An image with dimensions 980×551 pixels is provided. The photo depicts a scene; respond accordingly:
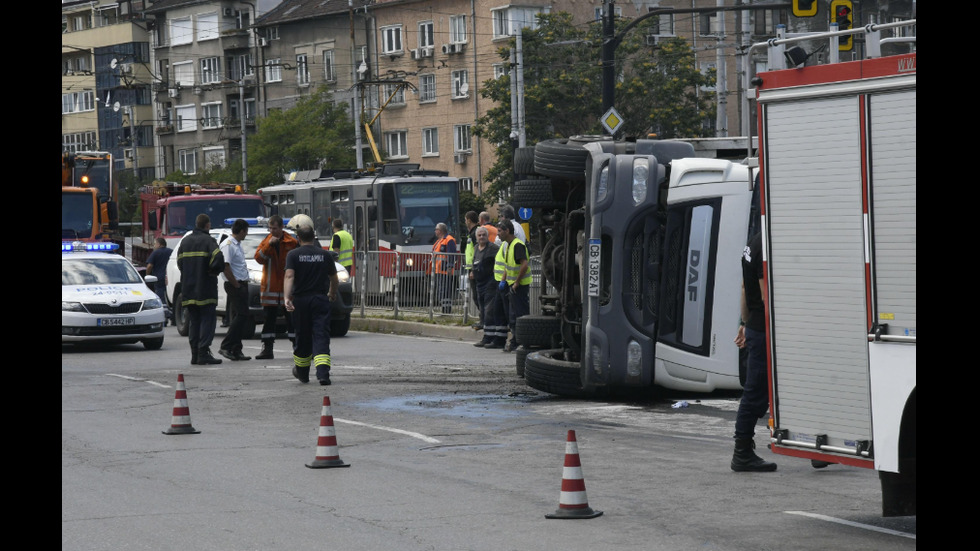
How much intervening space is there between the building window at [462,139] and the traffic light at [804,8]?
146ft

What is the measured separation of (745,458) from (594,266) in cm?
383

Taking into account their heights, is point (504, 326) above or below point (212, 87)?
below

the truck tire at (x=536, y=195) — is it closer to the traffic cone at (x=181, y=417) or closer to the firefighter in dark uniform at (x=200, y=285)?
the traffic cone at (x=181, y=417)

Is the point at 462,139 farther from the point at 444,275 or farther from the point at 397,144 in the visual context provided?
the point at 444,275

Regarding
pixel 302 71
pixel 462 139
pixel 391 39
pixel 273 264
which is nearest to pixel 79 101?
pixel 302 71

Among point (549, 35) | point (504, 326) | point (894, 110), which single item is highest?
point (549, 35)

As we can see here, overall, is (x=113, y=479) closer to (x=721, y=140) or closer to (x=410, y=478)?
(x=410, y=478)

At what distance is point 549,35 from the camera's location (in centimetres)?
5297

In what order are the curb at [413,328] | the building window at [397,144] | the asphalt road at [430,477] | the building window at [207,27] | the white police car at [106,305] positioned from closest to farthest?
1. the asphalt road at [430,477]
2. the white police car at [106,305]
3. the curb at [413,328]
4. the building window at [397,144]
5. the building window at [207,27]

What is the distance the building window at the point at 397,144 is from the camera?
70438mm

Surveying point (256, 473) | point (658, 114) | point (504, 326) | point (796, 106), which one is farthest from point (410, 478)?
point (658, 114)

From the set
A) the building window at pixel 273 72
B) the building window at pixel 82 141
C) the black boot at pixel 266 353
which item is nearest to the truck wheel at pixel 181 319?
the black boot at pixel 266 353

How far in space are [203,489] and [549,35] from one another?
4446cm

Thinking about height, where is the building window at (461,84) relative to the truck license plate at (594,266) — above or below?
above
